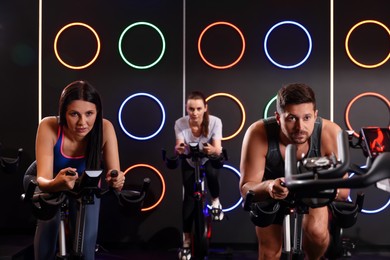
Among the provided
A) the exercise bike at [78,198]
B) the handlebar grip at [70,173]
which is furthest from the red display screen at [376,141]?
the handlebar grip at [70,173]

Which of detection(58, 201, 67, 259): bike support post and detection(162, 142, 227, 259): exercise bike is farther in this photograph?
detection(162, 142, 227, 259): exercise bike

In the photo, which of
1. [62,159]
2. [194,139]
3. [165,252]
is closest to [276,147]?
[62,159]

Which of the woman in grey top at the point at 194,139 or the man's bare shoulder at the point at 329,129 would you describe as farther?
the woman in grey top at the point at 194,139

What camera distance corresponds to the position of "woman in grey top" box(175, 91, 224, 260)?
4.66 meters

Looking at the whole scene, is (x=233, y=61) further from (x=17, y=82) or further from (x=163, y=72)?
(x=17, y=82)

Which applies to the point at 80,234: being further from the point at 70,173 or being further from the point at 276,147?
the point at 276,147

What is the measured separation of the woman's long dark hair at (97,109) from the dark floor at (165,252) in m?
2.19

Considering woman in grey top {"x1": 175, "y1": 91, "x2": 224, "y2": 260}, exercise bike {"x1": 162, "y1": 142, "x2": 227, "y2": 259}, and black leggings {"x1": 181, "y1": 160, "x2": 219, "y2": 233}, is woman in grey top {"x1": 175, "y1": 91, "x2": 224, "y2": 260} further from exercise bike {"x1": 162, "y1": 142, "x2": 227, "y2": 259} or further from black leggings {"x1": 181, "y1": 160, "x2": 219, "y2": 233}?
exercise bike {"x1": 162, "y1": 142, "x2": 227, "y2": 259}

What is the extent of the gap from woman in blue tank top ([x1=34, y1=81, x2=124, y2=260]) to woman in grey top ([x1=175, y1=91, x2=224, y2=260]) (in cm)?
170

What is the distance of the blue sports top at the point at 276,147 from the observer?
267 cm

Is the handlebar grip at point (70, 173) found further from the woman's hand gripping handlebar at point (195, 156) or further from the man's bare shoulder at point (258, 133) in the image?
the woman's hand gripping handlebar at point (195, 156)

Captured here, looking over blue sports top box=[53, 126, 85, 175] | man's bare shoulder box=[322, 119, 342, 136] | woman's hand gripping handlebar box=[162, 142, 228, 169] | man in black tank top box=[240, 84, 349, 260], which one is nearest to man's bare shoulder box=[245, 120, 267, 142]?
man in black tank top box=[240, 84, 349, 260]

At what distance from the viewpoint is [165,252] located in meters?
5.27

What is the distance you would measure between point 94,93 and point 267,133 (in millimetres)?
1019
